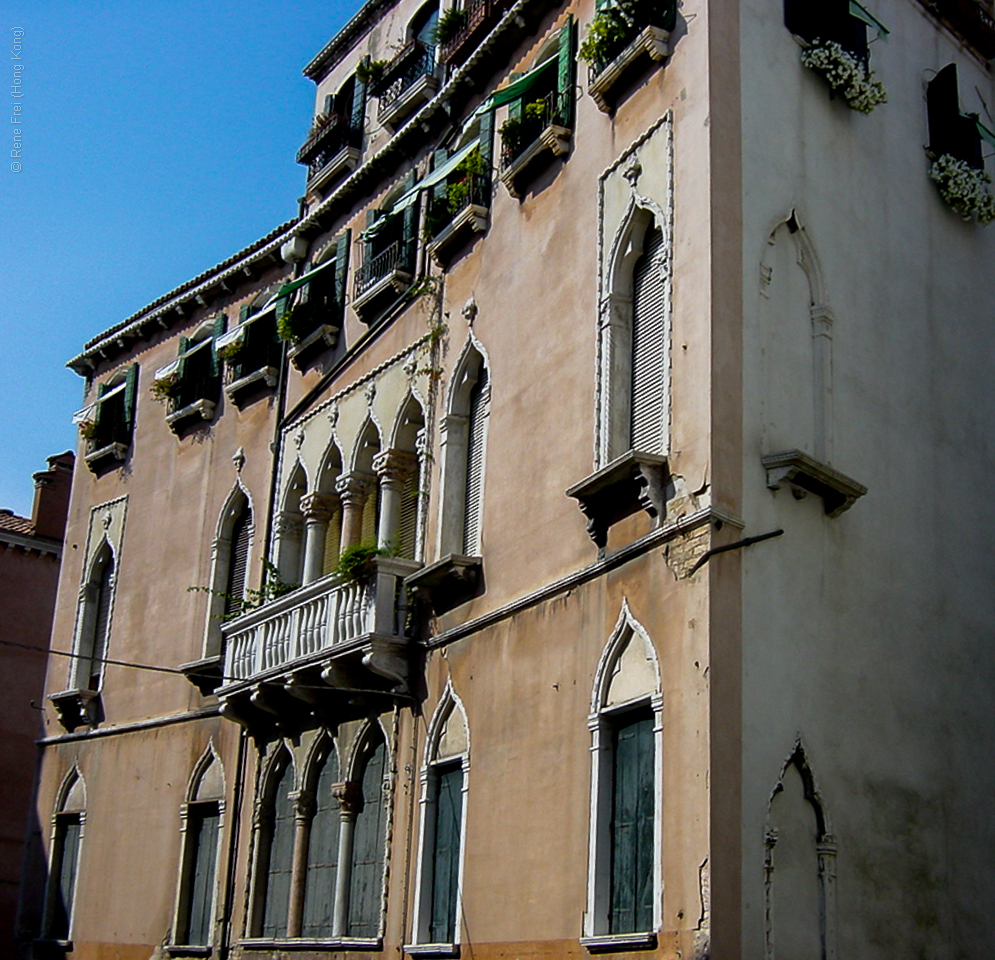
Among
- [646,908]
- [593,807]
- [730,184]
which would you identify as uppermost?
[730,184]

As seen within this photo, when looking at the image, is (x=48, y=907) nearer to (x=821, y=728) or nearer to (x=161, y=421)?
(x=161, y=421)

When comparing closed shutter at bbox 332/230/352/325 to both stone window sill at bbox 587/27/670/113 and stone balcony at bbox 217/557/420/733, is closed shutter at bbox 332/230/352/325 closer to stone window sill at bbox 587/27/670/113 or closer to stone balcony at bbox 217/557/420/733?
stone balcony at bbox 217/557/420/733

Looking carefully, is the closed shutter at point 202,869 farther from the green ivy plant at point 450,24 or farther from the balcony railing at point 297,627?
the green ivy plant at point 450,24

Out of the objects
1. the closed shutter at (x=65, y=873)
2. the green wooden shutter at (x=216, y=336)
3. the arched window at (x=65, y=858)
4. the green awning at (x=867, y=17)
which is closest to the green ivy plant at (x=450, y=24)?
the green wooden shutter at (x=216, y=336)

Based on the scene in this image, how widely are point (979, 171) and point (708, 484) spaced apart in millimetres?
6101

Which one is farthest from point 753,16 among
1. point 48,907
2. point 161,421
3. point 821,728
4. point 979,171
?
point 48,907

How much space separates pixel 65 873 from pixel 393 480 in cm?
912

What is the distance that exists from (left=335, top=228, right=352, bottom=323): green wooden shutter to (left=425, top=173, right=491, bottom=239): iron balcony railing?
2.38 m

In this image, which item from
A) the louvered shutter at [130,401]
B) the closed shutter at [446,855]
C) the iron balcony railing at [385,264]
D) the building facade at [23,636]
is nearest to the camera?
the closed shutter at [446,855]

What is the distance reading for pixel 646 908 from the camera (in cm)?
1192

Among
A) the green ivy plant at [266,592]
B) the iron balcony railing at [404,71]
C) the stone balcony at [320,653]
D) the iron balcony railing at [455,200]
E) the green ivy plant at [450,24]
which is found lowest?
the stone balcony at [320,653]

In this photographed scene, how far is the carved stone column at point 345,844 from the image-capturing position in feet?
55.0

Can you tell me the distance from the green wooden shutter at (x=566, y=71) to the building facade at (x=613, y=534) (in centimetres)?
7

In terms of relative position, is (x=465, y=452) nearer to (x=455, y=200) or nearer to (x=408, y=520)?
(x=408, y=520)
